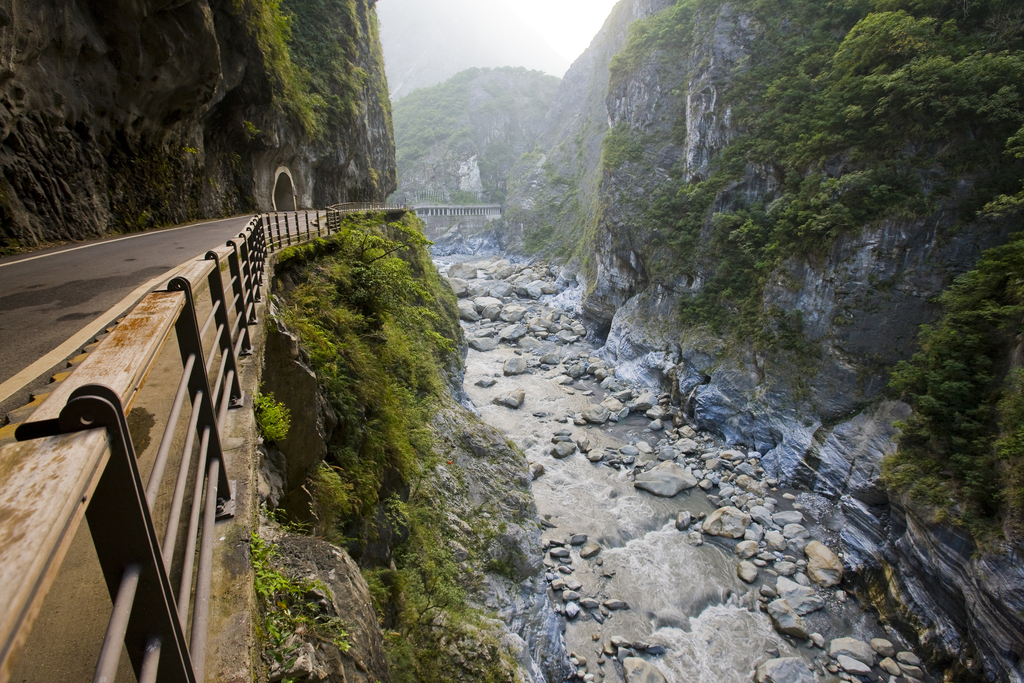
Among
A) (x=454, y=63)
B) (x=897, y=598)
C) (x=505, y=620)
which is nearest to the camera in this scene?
(x=505, y=620)

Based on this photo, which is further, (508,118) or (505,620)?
(508,118)

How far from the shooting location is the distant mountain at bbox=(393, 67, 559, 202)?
84375mm

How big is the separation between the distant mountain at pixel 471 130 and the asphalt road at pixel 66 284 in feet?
249

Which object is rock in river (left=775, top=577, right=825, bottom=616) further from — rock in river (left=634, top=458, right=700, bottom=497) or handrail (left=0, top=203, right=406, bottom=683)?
handrail (left=0, top=203, right=406, bottom=683)

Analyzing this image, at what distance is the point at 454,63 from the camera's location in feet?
→ 543

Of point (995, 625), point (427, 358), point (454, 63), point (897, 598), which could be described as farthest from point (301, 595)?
point (454, 63)

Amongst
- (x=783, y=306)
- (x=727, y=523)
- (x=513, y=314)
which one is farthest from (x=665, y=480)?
(x=513, y=314)

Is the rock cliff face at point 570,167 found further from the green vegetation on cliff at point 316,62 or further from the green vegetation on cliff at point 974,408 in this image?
the green vegetation on cliff at point 974,408

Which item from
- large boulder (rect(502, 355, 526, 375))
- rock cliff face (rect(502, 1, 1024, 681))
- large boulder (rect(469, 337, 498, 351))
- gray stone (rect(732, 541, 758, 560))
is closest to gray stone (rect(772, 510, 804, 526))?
rock cliff face (rect(502, 1, 1024, 681))

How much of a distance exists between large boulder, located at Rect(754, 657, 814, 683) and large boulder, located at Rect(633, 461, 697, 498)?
239 inches

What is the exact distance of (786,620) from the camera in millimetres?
11922

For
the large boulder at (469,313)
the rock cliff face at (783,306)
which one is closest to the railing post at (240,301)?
the rock cliff face at (783,306)

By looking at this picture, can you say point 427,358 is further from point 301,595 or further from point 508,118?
point 508,118

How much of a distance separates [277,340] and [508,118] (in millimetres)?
95918
